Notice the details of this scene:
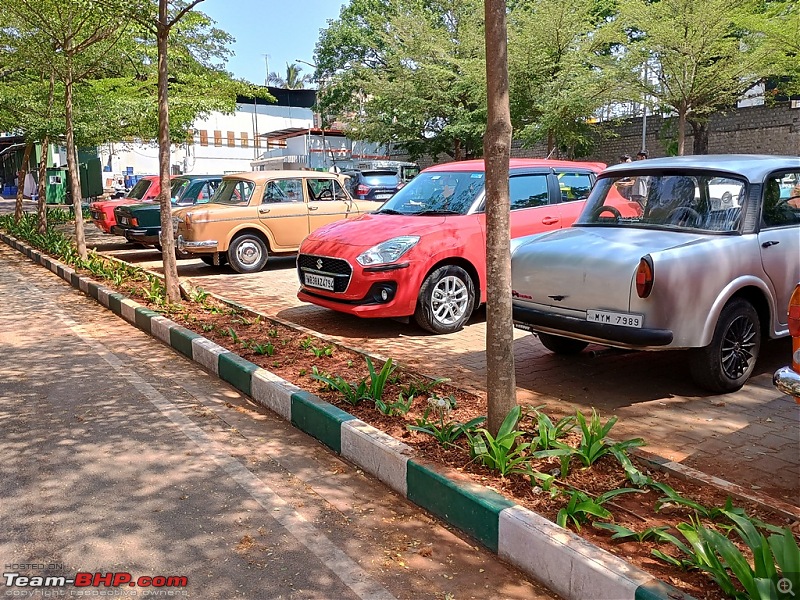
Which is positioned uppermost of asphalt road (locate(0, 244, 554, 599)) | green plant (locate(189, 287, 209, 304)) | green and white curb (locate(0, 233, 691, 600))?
green plant (locate(189, 287, 209, 304))

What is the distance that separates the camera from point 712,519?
3.24 meters

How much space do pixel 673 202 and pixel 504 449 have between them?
2.79 metres

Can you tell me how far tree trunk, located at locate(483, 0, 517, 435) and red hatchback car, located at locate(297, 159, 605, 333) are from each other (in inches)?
122

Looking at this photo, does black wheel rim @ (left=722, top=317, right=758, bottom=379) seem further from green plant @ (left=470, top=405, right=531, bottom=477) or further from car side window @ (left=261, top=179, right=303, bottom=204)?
car side window @ (left=261, top=179, right=303, bottom=204)

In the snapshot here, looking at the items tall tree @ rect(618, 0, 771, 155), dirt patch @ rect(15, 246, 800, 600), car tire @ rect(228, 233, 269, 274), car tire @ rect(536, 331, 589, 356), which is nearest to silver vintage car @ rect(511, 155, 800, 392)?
car tire @ rect(536, 331, 589, 356)

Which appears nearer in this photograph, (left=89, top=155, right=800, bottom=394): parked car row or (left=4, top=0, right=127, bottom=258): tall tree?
(left=89, top=155, right=800, bottom=394): parked car row

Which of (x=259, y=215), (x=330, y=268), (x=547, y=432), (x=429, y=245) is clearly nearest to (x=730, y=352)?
(x=547, y=432)

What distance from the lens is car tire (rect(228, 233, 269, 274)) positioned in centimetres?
1230

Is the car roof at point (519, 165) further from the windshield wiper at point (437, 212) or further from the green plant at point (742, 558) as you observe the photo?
the green plant at point (742, 558)

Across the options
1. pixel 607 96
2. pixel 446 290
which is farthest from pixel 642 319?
pixel 607 96

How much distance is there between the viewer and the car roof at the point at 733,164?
537cm

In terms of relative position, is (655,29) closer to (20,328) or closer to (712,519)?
(20,328)

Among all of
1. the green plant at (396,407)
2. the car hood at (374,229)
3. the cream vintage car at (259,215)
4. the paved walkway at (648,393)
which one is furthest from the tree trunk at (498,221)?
the cream vintage car at (259,215)

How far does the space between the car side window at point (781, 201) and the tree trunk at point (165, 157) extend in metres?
6.29
